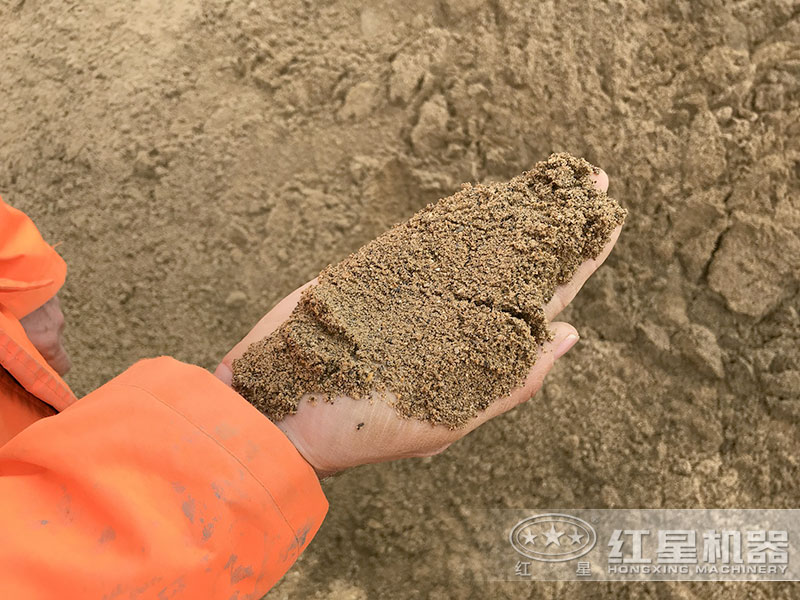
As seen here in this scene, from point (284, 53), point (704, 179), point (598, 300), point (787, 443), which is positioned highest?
point (284, 53)

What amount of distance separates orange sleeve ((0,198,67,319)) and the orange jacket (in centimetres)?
22

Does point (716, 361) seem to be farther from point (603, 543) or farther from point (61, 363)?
point (61, 363)

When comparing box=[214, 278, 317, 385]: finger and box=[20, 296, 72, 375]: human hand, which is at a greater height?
box=[20, 296, 72, 375]: human hand

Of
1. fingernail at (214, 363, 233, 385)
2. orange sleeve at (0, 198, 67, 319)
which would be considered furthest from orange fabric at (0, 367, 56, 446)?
fingernail at (214, 363, 233, 385)

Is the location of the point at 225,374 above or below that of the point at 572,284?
above

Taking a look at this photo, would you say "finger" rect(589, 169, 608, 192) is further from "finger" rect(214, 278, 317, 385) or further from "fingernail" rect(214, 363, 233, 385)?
"fingernail" rect(214, 363, 233, 385)

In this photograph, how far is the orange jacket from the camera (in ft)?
2.68

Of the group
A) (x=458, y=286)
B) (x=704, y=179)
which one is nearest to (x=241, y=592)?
(x=458, y=286)

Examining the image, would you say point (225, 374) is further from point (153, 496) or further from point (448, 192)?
point (448, 192)

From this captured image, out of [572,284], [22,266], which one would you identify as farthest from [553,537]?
[22,266]

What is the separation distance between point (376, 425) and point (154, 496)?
0.36m

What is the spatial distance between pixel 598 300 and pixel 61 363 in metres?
1.20

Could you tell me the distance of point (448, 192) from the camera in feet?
5.37

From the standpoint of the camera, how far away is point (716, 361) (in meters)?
1.46
